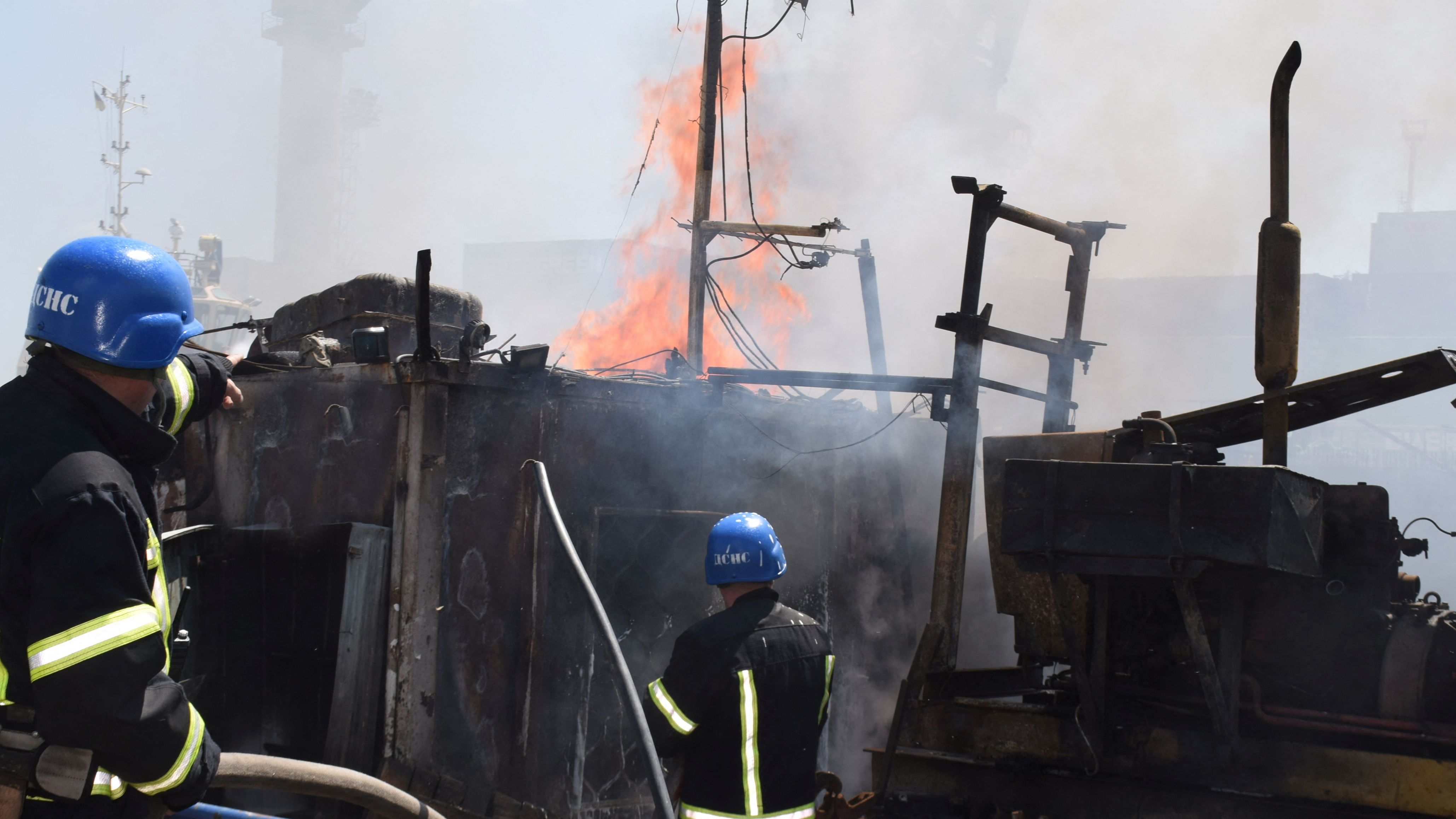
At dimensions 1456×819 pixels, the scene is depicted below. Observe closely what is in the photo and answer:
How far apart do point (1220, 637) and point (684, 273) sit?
16356 millimetres

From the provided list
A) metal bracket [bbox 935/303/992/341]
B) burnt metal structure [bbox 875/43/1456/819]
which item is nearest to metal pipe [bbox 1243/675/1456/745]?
burnt metal structure [bbox 875/43/1456/819]

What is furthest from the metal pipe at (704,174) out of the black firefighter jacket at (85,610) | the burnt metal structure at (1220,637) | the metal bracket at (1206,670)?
the black firefighter jacket at (85,610)

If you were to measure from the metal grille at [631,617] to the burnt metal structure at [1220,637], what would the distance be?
173cm

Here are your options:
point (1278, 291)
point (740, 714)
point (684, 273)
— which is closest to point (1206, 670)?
point (1278, 291)

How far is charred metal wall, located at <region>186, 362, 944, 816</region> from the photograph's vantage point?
6.46 metres

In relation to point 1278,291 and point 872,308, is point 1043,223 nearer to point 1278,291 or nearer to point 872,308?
point 1278,291

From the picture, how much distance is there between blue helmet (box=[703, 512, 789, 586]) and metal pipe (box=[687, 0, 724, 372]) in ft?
29.2

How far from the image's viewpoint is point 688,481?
7777 millimetres

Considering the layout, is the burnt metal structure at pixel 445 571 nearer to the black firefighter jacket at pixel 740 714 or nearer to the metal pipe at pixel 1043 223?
the metal pipe at pixel 1043 223

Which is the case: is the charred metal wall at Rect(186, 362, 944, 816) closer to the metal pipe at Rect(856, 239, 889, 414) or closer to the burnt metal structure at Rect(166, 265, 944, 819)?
the burnt metal structure at Rect(166, 265, 944, 819)

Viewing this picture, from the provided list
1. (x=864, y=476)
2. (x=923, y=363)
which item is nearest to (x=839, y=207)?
(x=923, y=363)

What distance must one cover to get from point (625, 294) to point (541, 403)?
12217 mm

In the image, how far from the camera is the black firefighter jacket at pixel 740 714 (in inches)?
156

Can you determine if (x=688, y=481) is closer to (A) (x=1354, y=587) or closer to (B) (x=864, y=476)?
(B) (x=864, y=476)
